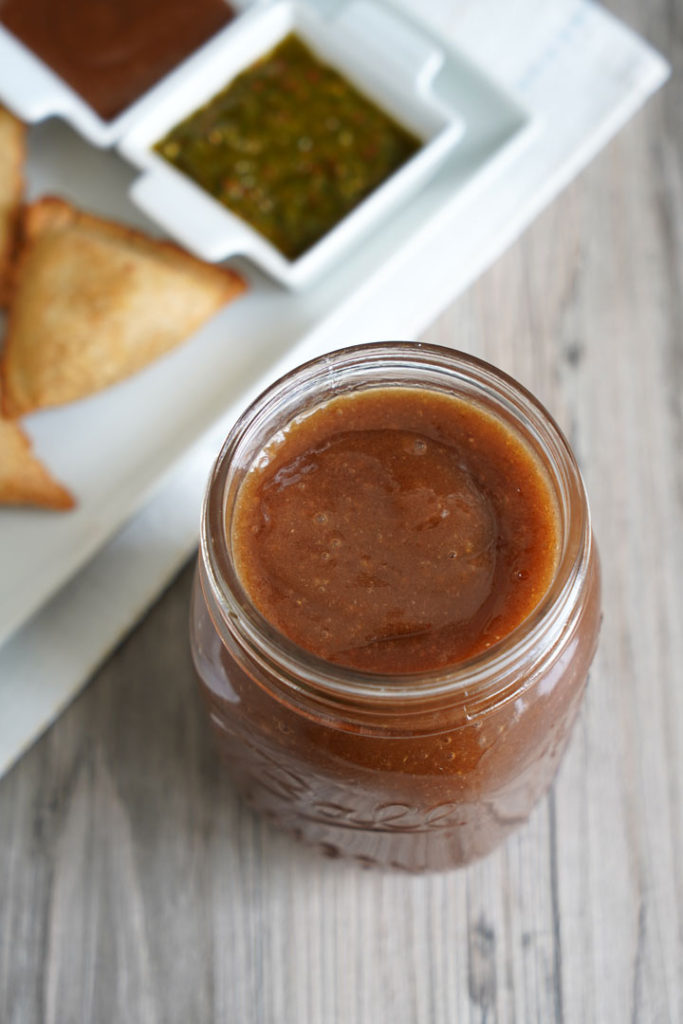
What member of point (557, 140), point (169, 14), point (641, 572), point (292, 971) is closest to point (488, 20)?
point (557, 140)

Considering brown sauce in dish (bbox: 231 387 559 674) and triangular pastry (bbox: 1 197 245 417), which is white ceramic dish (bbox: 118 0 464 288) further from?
brown sauce in dish (bbox: 231 387 559 674)

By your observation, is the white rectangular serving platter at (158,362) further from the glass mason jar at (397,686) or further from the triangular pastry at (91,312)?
the glass mason jar at (397,686)

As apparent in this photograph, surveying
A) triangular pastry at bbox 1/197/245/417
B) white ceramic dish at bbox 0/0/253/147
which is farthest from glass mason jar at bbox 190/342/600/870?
white ceramic dish at bbox 0/0/253/147

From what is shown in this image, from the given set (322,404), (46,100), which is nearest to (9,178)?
(46,100)

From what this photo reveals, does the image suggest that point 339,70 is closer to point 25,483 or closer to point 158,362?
point 158,362

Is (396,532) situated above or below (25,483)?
above

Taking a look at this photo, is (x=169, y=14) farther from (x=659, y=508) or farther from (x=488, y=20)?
(x=659, y=508)

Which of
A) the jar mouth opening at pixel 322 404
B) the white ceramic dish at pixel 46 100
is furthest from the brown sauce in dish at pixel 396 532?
the white ceramic dish at pixel 46 100
